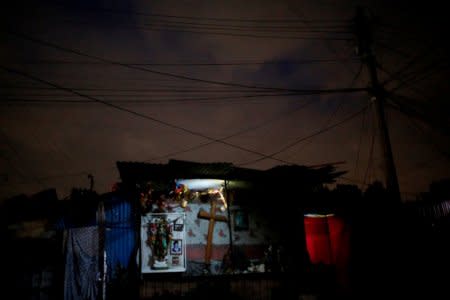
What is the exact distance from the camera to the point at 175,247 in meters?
15.5

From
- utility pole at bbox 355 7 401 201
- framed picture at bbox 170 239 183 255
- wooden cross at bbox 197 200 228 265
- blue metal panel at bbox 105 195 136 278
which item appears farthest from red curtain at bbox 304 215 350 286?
blue metal panel at bbox 105 195 136 278

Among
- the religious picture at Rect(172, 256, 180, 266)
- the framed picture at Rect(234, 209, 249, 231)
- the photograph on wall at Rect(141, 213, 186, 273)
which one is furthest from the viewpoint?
the framed picture at Rect(234, 209, 249, 231)

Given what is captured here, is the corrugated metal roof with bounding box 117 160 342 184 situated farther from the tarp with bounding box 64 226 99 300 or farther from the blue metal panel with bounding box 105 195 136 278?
the tarp with bounding box 64 226 99 300

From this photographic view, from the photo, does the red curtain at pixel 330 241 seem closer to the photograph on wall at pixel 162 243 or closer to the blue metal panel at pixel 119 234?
the photograph on wall at pixel 162 243

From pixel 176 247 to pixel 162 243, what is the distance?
786 mm

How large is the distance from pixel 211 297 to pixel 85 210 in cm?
689

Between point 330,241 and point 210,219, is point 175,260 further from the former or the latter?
point 330,241

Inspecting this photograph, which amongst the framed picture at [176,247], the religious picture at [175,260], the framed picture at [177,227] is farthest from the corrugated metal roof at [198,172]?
the religious picture at [175,260]

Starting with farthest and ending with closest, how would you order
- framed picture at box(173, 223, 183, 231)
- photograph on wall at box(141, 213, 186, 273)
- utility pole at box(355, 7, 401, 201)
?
framed picture at box(173, 223, 183, 231) < photograph on wall at box(141, 213, 186, 273) < utility pole at box(355, 7, 401, 201)

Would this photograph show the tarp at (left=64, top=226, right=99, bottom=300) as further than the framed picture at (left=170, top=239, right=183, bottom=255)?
No

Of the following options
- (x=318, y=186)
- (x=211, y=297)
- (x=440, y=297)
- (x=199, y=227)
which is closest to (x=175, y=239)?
(x=199, y=227)

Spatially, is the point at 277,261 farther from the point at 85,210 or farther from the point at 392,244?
the point at 85,210

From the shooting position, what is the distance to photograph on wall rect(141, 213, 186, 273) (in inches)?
591

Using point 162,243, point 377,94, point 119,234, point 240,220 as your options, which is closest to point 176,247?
point 162,243
